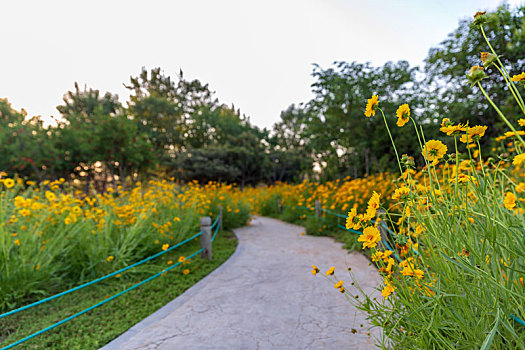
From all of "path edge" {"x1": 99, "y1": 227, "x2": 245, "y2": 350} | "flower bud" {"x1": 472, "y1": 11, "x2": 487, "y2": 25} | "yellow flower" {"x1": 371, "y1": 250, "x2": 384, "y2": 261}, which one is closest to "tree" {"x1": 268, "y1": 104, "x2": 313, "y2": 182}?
"path edge" {"x1": 99, "y1": 227, "x2": 245, "y2": 350}

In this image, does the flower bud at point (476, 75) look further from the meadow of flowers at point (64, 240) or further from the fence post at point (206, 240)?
the fence post at point (206, 240)

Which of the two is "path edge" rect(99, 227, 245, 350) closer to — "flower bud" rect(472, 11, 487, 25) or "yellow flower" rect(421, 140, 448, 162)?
"yellow flower" rect(421, 140, 448, 162)

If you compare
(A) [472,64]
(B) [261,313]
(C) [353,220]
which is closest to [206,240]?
(B) [261,313]

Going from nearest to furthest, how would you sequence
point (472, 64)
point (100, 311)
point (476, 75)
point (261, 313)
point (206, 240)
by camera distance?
1. point (476, 75)
2. point (261, 313)
3. point (100, 311)
4. point (206, 240)
5. point (472, 64)

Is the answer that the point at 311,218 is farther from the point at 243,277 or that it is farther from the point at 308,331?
the point at 308,331

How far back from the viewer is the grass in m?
2.41

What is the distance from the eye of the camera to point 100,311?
2982 millimetres

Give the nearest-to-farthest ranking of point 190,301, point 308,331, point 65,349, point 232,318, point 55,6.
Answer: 1. point 65,349
2. point 308,331
3. point 232,318
4. point 190,301
5. point 55,6

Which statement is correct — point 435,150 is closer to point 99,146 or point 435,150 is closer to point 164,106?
point 99,146

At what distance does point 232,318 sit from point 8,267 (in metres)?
2.52

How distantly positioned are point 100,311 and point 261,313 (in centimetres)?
174

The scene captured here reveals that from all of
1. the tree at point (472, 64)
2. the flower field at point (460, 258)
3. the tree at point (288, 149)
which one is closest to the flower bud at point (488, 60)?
the flower field at point (460, 258)

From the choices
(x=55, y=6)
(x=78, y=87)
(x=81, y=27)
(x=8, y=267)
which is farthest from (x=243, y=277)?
(x=78, y=87)

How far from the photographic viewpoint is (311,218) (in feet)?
24.8
